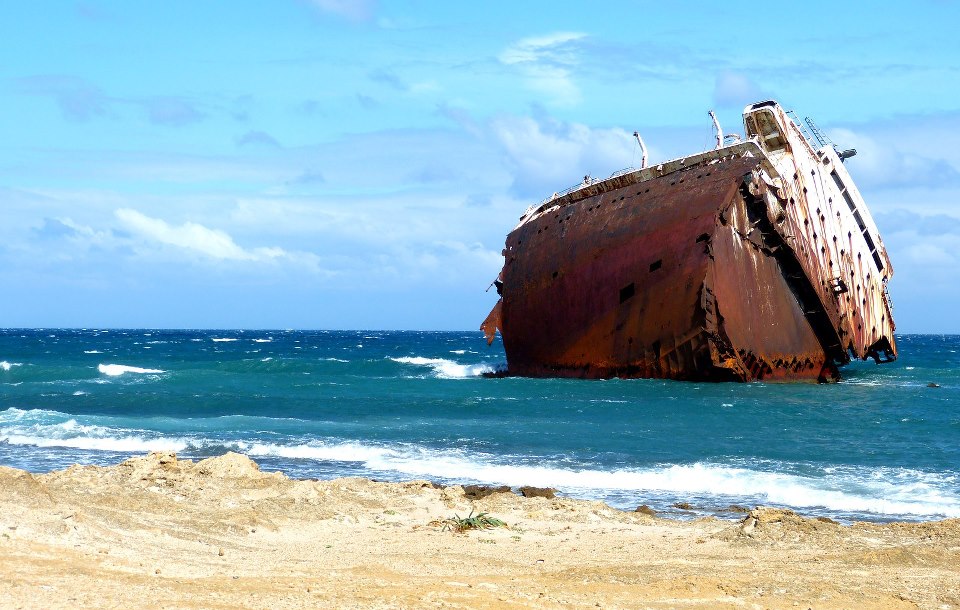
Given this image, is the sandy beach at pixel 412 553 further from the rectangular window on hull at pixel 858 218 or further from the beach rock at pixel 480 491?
the rectangular window on hull at pixel 858 218

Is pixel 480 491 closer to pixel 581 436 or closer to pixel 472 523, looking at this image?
pixel 472 523

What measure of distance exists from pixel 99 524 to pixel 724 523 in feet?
16.8

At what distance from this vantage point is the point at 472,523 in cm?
789

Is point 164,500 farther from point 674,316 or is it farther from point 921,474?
point 674,316

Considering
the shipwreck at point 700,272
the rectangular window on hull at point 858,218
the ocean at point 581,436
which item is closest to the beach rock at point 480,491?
the ocean at point 581,436

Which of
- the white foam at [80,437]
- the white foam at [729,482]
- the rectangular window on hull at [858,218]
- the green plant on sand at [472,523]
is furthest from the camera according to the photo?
the rectangular window on hull at [858,218]

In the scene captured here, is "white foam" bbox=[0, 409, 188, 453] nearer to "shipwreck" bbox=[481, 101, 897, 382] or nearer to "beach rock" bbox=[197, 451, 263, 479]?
"beach rock" bbox=[197, 451, 263, 479]

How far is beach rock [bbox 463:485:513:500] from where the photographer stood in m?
9.63

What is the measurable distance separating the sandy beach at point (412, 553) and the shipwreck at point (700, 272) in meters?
11.4

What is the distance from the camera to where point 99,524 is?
643 centimetres

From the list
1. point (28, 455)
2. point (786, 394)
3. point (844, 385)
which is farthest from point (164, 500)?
point (844, 385)

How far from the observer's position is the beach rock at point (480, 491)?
963 centimetres

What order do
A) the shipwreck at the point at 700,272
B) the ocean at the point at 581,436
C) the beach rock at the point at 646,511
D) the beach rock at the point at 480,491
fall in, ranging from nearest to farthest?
the beach rock at the point at 646,511 → the beach rock at the point at 480,491 → the ocean at the point at 581,436 → the shipwreck at the point at 700,272

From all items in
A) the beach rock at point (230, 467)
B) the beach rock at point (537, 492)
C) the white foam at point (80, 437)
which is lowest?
the white foam at point (80, 437)
